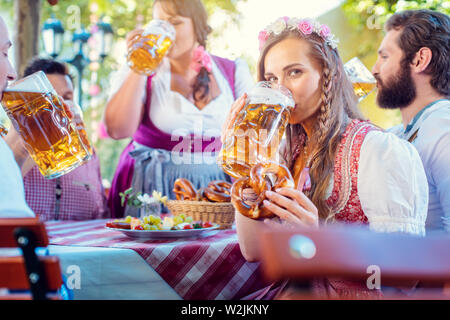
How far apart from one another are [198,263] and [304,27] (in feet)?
2.65

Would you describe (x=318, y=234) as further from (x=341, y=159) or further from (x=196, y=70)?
(x=196, y=70)

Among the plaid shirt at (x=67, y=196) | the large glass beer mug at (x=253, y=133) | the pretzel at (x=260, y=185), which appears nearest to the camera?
the pretzel at (x=260, y=185)

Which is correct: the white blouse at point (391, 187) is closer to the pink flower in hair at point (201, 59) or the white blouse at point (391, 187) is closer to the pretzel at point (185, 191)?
the pretzel at point (185, 191)

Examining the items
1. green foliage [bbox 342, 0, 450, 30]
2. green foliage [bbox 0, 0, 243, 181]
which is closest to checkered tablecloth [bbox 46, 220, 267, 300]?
green foliage [bbox 342, 0, 450, 30]

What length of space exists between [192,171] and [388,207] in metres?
1.12

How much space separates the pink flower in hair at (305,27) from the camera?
4.86 feet

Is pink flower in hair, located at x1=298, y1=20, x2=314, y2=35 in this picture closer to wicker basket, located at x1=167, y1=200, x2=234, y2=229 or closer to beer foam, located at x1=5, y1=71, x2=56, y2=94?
wicker basket, located at x1=167, y1=200, x2=234, y2=229

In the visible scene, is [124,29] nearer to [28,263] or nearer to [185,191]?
[185,191]

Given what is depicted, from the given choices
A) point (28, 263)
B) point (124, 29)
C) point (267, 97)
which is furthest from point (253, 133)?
point (124, 29)

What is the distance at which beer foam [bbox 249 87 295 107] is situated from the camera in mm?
1276

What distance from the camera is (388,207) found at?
1.21 meters

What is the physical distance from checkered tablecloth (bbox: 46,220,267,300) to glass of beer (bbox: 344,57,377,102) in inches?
31.3

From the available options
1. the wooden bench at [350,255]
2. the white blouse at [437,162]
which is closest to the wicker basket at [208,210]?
the white blouse at [437,162]

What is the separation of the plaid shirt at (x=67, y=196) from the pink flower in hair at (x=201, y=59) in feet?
2.83
